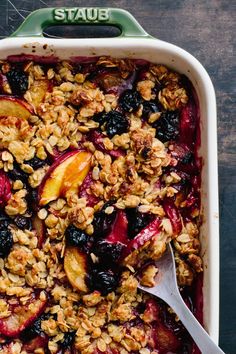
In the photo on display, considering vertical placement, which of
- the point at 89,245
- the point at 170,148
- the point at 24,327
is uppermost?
the point at 170,148

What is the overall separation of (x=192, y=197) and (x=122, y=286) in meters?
0.38

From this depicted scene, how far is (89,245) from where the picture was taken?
2.38m

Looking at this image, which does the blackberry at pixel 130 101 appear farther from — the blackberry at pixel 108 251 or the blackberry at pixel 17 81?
the blackberry at pixel 108 251

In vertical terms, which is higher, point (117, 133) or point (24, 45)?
point (24, 45)

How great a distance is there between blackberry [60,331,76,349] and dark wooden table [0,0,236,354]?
0.59 meters

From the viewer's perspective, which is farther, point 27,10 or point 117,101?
point 27,10

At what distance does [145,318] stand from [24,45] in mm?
984

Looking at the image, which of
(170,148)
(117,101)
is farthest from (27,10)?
(170,148)

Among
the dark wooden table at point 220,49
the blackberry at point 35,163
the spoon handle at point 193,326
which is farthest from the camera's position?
the dark wooden table at point 220,49

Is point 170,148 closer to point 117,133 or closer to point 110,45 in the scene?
point 117,133

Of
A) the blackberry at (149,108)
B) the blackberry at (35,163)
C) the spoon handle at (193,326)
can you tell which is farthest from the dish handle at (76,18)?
the spoon handle at (193,326)

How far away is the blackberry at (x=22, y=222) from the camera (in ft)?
7.81

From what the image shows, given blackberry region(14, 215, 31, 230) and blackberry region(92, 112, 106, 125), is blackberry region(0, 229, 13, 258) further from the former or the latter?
blackberry region(92, 112, 106, 125)

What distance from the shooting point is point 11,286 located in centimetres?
238
